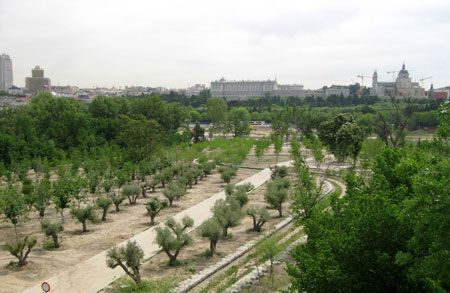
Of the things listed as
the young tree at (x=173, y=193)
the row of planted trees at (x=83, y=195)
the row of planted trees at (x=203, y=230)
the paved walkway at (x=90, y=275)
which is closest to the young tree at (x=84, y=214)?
the row of planted trees at (x=83, y=195)

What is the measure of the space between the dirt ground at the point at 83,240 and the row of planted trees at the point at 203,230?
55 cm

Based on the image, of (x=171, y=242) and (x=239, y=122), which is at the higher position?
(x=239, y=122)

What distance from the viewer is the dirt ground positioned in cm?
1544

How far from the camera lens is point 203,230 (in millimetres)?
16797

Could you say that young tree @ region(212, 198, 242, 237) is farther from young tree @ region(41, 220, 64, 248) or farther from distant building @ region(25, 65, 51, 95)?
distant building @ region(25, 65, 51, 95)

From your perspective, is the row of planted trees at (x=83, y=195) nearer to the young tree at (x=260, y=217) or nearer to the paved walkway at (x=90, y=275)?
the paved walkway at (x=90, y=275)

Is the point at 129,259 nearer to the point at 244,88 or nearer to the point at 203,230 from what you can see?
the point at 203,230

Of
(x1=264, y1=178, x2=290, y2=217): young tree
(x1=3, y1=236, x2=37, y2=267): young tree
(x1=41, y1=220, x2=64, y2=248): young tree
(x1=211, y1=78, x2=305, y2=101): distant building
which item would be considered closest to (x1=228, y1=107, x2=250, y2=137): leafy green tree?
(x1=264, y1=178, x2=290, y2=217): young tree

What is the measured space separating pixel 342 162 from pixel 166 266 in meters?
27.3

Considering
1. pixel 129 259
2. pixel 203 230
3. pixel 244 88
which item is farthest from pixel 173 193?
pixel 244 88

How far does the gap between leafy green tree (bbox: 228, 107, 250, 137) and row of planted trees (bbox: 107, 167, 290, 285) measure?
1574 inches

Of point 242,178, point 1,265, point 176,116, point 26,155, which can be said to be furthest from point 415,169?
point 176,116

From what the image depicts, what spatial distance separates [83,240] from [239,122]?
49.6 meters

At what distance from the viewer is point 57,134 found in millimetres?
45938
